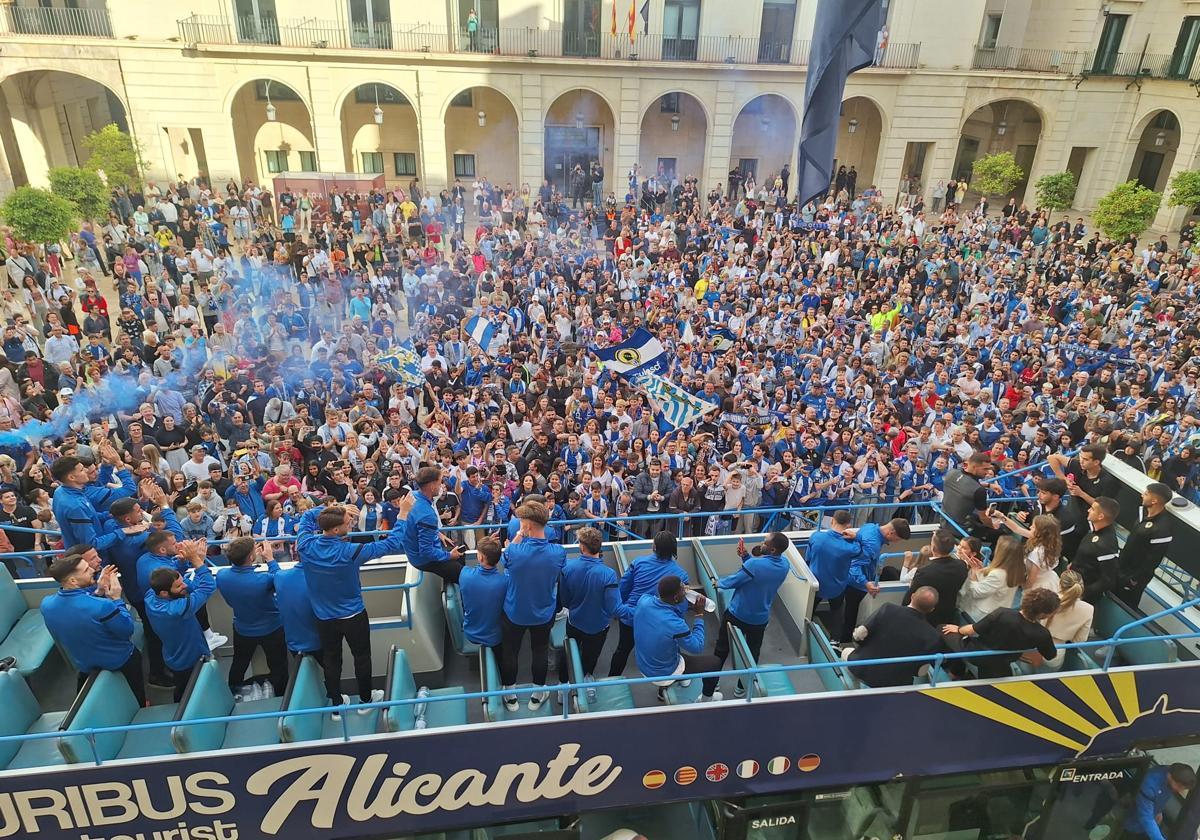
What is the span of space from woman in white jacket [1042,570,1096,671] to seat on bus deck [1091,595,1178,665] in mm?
792

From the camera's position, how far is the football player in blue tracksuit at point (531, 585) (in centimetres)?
593

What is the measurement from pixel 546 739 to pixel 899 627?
2744mm

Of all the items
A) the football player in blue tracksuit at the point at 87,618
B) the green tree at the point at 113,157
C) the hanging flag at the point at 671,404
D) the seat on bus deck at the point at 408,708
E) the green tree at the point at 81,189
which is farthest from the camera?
the green tree at the point at 113,157

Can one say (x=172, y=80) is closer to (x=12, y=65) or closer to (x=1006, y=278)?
(x=12, y=65)

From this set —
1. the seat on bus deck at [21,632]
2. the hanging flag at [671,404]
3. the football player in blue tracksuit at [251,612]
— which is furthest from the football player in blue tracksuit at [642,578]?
the hanging flag at [671,404]

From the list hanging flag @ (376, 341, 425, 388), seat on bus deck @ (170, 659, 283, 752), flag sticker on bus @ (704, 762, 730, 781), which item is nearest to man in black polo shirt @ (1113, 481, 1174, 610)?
flag sticker on bus @ (704, 762, 730, 781)

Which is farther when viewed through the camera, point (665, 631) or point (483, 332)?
point (483, 332)

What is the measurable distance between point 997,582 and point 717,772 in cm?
272

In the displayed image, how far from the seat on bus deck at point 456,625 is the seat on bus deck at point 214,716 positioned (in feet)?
4.97

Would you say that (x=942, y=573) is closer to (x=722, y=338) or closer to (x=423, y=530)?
(x=423, y=530)

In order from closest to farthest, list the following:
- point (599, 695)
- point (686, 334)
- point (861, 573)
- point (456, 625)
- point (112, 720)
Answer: point (112, 720), point (599, 695), point (456, 625), point (861, 573), point (686, 334)

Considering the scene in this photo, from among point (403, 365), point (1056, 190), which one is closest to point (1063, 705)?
point (403, 365)

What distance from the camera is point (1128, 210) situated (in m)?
24.7

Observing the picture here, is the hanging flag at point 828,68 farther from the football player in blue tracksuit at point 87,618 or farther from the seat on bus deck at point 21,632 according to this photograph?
the seat on bus deck at point 21,632
